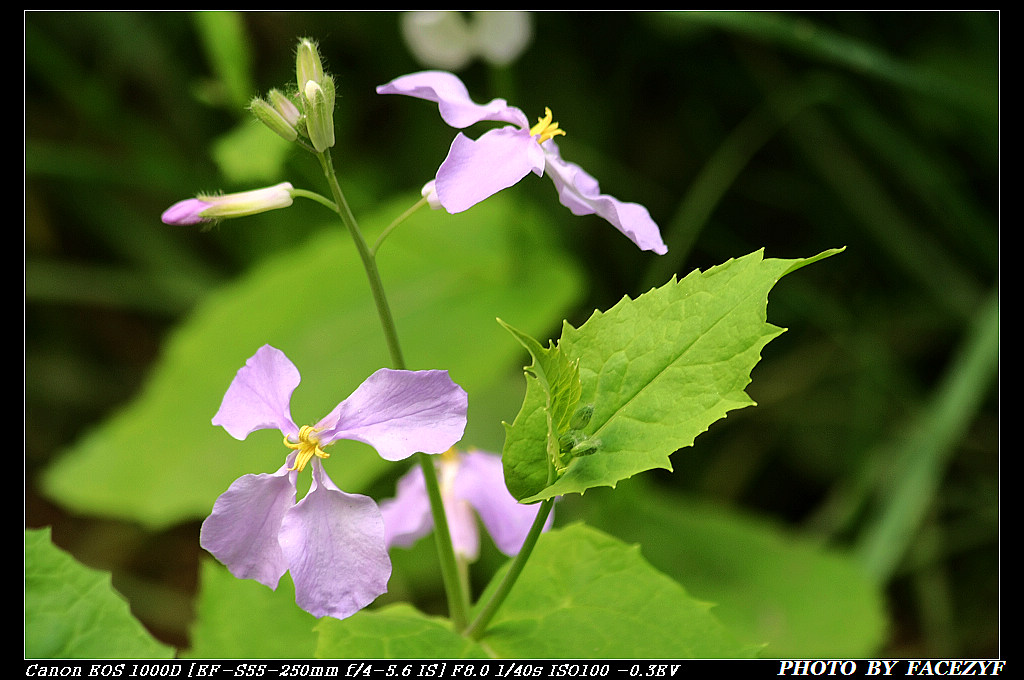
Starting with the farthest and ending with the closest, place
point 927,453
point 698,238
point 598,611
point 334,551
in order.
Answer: point 698,238 < point 927,453 < point 598,611 < point 334,551

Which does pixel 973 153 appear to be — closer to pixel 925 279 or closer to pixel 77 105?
pixel 925 279

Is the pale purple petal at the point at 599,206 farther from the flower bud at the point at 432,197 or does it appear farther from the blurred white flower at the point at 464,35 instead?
the blurred white flower at the point at 464,35

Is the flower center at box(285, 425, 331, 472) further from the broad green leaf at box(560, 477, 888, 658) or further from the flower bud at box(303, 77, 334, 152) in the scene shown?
the broad green leaf at box(560, 477, 888, 658)

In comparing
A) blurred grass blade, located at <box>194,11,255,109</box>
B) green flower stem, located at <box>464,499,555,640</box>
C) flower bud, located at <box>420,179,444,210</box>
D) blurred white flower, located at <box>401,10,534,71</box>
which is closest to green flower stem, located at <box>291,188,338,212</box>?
flower bud, located at <box>420,179,444,210</box>

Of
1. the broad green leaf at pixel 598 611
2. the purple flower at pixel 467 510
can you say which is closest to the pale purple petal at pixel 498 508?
the purple flower at pixel 467 510

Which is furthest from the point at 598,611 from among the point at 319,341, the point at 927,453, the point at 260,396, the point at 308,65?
the point at 927,453

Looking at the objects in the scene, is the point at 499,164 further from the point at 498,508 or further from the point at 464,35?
the point at 464,35
